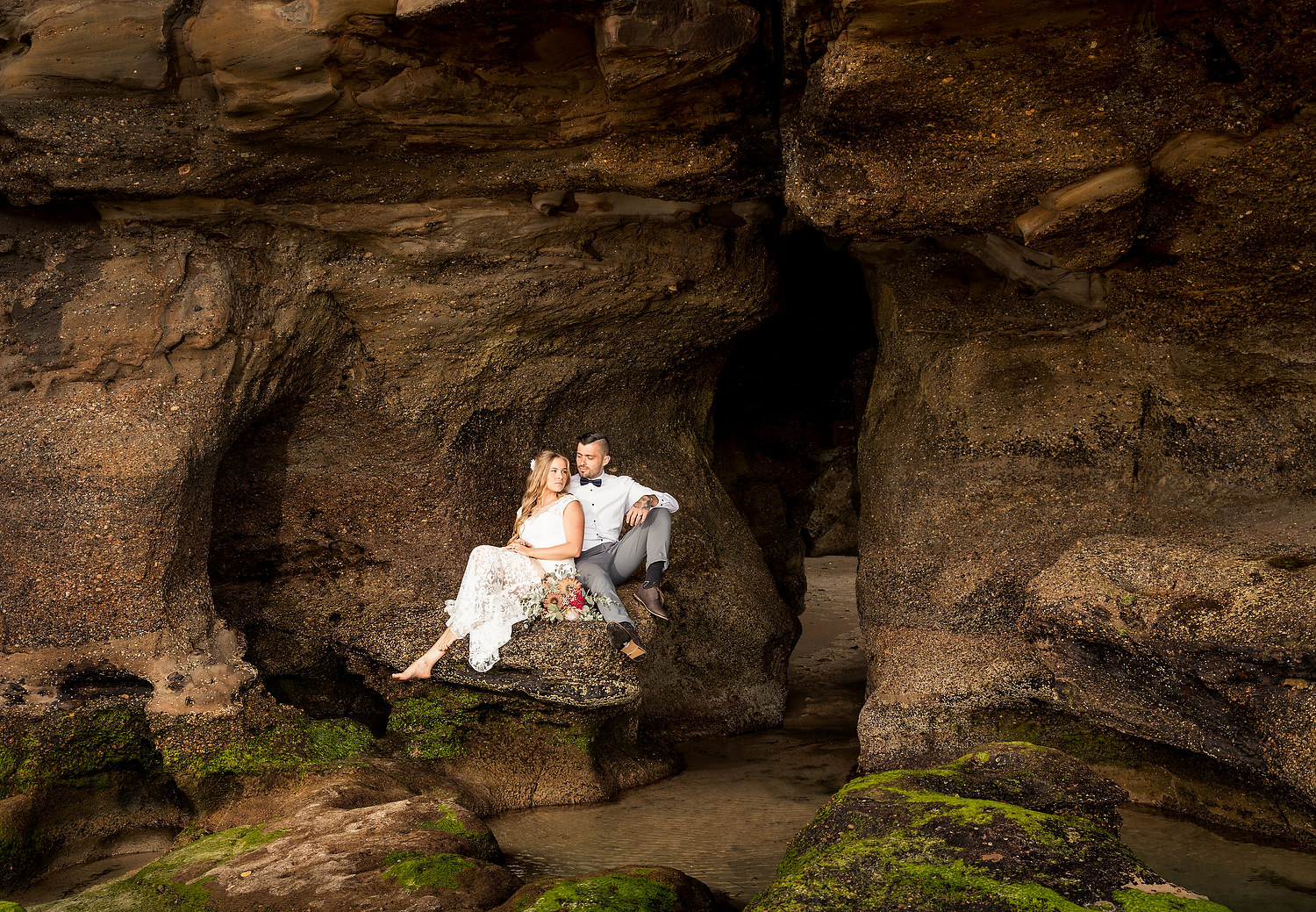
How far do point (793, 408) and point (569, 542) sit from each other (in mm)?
3500

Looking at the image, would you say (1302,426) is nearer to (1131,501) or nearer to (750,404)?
(1131,501)

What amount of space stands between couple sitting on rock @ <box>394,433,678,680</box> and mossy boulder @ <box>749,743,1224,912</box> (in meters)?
2.01

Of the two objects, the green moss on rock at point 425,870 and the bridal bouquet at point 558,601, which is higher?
the bridal bouquet at point 558,601

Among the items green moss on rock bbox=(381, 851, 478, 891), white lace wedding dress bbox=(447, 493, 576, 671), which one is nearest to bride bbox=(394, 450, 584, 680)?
white lace wedding dress bbox=(447, 493, 576, 671)

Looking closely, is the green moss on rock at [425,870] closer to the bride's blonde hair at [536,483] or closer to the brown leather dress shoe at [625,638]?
the brown leather dress shoe at [625,638]

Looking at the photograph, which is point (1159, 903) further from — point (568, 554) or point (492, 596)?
point (492, 596)

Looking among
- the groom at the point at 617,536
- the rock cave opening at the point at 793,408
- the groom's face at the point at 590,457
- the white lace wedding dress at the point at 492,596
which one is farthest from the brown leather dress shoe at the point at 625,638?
the rock cave opening at the point at 793,408

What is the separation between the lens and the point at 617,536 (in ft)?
18.9

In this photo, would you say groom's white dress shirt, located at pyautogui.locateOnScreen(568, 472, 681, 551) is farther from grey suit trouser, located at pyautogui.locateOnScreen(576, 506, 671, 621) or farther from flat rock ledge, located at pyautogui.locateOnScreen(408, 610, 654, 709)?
flat rock ledge, located at pyautogui.locateOnScreen(408, 610, 654, 709)

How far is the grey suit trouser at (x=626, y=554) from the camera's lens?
18.2 ft

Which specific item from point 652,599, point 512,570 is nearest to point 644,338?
point 652,599

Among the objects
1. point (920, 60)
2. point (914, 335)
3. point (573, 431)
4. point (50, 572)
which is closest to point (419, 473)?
point (573, 431)

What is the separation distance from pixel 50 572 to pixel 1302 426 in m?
5.91

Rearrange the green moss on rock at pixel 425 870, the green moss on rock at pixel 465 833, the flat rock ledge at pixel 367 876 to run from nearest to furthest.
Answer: the flat rock ledge at pixel 367 876
the green moss on rock at pixel 425 870
the green moss on rock at pixel 465 833
